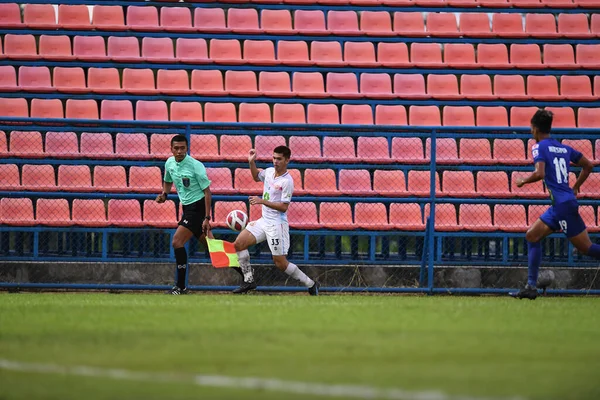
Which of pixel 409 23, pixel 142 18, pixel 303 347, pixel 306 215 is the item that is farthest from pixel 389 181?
pixel 303 347

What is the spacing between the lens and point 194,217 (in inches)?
487

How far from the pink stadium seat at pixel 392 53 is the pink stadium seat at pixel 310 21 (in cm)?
103

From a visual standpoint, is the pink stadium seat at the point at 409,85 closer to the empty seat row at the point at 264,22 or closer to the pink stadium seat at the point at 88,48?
the empty seat row at the point at 264,22

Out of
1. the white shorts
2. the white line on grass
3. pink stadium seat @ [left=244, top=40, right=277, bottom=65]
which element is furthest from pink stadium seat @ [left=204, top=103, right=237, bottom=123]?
the white line on grass

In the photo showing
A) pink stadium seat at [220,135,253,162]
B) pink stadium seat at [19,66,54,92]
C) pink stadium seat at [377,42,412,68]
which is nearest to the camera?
pink stadium seat at [220,135,253,162]

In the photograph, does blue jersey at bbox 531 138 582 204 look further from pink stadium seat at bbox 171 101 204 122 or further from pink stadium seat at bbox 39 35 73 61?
pink stadium seat at bbox 39 35 73 61

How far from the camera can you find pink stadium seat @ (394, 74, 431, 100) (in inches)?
675

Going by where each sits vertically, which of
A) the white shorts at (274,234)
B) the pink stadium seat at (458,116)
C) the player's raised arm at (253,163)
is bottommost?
the white shorts at (274,234)

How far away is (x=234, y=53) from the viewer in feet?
57.2

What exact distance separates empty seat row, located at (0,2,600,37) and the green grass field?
27.0ft

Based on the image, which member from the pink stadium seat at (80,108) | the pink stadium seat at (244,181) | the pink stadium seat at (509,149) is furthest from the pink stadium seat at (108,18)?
the pink stadium seat at (509,149)

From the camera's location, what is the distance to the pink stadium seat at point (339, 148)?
1499 centimetres

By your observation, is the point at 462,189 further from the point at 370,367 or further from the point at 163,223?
the point at 370,367

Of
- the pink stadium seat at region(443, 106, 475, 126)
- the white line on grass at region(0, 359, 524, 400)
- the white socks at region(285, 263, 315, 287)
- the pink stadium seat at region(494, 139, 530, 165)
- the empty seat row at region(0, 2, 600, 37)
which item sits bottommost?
the white socks at region(285, 263, 315, 287)
